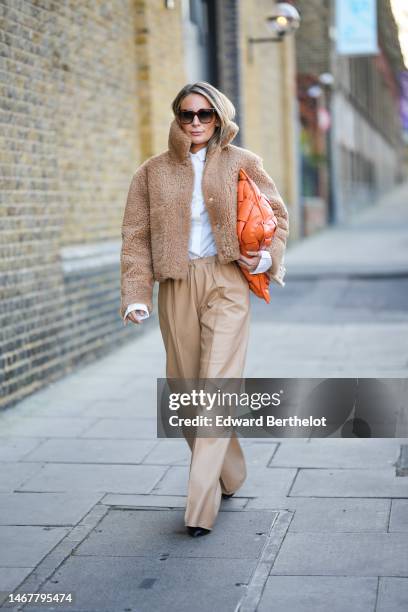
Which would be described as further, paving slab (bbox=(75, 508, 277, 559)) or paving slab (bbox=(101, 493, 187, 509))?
paving slab (bbox=(101, 493, 187, 509))

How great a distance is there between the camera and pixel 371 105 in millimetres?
48594

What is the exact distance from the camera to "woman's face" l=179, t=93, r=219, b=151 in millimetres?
4422

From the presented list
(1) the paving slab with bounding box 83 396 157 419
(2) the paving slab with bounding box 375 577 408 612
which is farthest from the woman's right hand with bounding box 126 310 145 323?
(1) the paving slab with bounding box 83 396 157 419

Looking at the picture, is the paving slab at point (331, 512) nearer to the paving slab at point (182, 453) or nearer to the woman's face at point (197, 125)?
the paving slab at point (182, 453)

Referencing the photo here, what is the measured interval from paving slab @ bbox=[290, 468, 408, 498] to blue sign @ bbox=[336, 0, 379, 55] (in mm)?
15099

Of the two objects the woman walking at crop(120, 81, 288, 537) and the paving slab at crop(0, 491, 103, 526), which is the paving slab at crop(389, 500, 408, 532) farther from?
the paving slab at crop(0, 491, 103, 526)

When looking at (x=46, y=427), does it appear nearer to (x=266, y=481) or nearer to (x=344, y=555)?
(x=266, y=481)

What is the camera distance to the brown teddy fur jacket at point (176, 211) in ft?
14.7

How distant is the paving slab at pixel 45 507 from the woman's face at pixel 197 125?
71.3 inches

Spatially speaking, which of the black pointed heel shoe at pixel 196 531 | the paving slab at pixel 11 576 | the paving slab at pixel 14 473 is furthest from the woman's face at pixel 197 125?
the paving slab at pixel 14 473

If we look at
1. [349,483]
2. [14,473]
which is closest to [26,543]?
[14,473]

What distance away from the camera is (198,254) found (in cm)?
455

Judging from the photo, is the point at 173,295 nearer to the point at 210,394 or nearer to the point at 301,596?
the point at 210,394

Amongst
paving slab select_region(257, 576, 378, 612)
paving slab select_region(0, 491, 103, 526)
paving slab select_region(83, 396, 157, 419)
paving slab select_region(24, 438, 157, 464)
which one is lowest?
paving slab select_region(83, 396, 157, 419)
